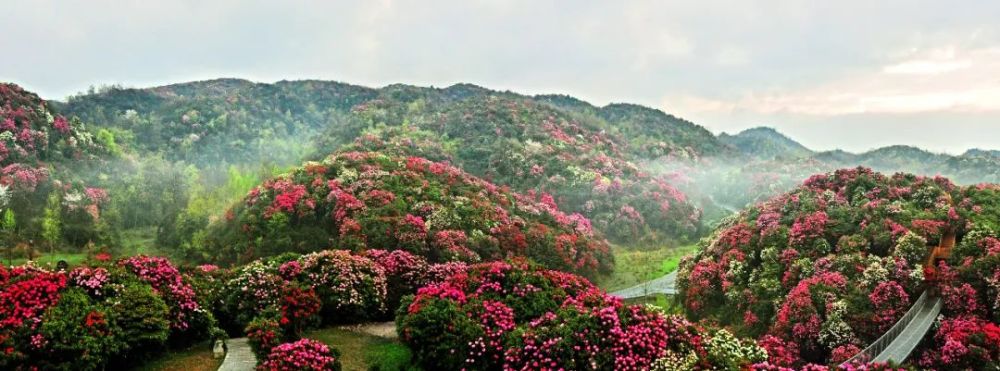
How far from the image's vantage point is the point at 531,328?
12773mm

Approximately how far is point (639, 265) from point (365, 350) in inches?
971

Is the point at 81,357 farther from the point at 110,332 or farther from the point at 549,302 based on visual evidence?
the point at 549,302

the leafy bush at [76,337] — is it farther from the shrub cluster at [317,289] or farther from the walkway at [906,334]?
the walkway at [906,334]

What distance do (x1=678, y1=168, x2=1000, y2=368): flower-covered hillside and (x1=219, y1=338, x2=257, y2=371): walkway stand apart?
37.8 ft

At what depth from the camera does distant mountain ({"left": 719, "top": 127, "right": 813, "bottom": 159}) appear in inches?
4545

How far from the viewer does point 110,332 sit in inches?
468

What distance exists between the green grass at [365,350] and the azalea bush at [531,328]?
75 cm

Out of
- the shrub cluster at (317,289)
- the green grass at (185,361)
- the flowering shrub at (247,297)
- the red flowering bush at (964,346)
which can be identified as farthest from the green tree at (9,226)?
the red flowering bush at (964,346)

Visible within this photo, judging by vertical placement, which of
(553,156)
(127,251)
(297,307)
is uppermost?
(553,156)

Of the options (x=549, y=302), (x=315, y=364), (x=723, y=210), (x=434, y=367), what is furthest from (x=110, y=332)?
(x=723, y=210)

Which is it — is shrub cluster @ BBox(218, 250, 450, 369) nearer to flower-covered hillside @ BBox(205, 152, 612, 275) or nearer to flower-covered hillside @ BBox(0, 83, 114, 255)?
flower-covered hillside @ BBox(205, 152, 612, 275)

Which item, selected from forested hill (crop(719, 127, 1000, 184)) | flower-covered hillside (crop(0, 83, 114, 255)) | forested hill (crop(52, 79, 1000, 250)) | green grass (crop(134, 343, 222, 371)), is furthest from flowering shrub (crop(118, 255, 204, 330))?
forested hill (crop(719, 127, 1000, 184))

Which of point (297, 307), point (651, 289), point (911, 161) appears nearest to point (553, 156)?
point (651, 289)

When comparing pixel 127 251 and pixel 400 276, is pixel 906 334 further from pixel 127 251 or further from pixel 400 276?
pixel 127 251
